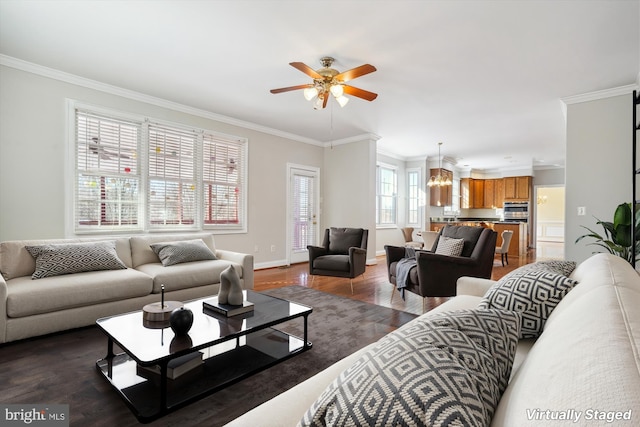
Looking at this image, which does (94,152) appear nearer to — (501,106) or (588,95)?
(501,106)

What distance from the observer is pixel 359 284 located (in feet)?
15.4

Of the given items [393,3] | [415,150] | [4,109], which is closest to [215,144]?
[4,109]

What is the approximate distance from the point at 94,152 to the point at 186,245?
1.69 m

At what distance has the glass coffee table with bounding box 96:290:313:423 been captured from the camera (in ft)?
5.54

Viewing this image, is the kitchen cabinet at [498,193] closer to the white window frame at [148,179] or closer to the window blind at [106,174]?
the white window frame at [148,179]

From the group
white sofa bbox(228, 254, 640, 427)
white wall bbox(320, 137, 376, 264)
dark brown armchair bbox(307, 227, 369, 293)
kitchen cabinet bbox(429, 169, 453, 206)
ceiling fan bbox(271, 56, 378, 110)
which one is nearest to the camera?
white sofa bbox(228, 254, 640, 427)

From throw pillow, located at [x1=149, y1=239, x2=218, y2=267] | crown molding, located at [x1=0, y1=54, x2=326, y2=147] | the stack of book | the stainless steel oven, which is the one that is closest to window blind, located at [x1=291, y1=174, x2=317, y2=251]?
crown molding, located at [x1=0, y1=54, x2=326, y2=147]

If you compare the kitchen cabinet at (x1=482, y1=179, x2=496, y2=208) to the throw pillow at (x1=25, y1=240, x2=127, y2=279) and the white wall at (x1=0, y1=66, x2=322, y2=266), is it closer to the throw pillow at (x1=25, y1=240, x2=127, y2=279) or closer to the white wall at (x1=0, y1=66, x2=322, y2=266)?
the white wall at (x1=0, y1=66, x2=322, y2=266)

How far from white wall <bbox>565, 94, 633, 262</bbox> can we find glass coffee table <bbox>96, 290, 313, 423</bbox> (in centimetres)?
393

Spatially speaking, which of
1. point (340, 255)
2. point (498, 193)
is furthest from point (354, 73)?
point (498, 193)

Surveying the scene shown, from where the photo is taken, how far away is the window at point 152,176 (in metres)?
3.93

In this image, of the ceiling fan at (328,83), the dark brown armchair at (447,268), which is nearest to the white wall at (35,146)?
the ceiling fan at (328,83)

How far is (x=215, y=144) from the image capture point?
520 centimetres

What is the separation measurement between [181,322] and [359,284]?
3.19 m
